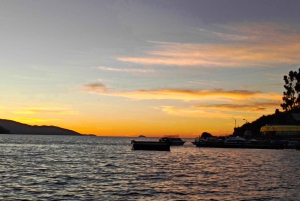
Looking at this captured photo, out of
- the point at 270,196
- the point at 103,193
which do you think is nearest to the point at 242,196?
the point at 270,196

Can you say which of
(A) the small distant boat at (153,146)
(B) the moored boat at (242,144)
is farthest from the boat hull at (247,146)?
(A) the small distant boat at (153,146)

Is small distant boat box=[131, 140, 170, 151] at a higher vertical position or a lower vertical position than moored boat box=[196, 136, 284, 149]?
lower

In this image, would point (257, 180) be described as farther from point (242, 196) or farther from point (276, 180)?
point (242, 196)

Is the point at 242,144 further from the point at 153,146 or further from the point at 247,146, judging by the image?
the point at 153,146

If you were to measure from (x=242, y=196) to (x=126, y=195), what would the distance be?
12149mm

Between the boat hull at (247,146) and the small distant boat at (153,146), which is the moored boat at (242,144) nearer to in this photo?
the boat hull at (247,146)

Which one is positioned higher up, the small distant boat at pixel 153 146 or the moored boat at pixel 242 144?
the moored boat at pixel 242 144

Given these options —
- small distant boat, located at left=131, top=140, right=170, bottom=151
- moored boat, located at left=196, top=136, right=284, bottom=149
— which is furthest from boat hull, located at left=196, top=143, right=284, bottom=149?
small distant boat, located at left=131, top=140, right=170, bottom=151

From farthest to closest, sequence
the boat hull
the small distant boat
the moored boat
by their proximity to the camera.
A: 1. the moored boat
2. the boat hull
3. the small distant boat

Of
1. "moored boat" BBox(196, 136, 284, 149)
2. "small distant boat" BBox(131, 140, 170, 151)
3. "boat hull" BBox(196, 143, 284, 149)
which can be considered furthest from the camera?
"moored boat" BBox(196, 136, 284, 149)

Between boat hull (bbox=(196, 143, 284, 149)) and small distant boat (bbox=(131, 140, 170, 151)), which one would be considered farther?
boat hull (bbox=(196, 143, 284, 149))

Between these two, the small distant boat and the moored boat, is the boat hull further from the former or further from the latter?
the small distant boat

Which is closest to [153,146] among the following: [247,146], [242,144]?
[247,146]

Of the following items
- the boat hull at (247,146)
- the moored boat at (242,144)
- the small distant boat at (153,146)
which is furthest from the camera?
the moored boat at (242,144)
